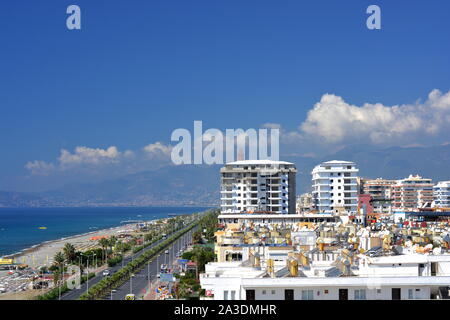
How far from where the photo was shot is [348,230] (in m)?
17.9

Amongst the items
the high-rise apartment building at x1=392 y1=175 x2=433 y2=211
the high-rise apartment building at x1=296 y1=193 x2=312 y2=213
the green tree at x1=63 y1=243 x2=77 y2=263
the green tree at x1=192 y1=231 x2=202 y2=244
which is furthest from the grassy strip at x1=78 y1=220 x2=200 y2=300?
the high-rise apartment building at x1=392 y1=175 x2=433 y2=211

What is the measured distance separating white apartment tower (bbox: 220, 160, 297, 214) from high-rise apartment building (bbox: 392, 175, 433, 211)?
15.1 meters

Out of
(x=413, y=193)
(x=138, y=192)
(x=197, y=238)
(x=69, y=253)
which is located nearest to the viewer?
(x=69, y=253)

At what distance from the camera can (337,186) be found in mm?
29000

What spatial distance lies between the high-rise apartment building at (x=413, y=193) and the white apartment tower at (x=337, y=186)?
13.5 metres

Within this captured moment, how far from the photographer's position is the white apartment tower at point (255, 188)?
29078mm

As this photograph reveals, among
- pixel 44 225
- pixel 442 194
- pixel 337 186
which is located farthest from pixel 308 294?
pixel 44 225

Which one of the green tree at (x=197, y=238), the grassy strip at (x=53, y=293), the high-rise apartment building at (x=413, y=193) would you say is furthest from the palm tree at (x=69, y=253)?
the high-rise apartment building at (x=413, y=193)

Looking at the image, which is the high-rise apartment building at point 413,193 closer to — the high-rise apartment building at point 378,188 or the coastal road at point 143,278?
the high-rise apartment building at point 378,188

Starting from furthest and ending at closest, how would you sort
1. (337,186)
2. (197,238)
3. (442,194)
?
(442,194)
(337,186)
(197,238)

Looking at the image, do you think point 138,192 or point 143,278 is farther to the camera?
point 138,192

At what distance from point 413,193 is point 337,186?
1531cm

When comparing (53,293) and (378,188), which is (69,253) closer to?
(53,293)
